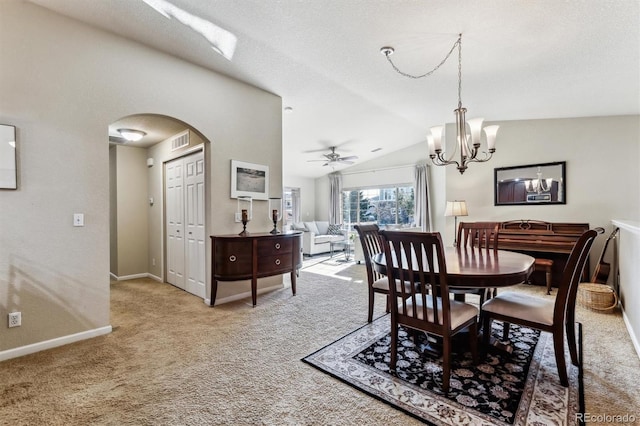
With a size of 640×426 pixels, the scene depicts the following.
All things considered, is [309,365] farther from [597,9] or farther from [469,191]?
[469,191]

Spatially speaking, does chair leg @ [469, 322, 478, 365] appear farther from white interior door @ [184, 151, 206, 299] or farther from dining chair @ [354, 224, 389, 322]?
white interior door @ [184, 151, 206, 299]

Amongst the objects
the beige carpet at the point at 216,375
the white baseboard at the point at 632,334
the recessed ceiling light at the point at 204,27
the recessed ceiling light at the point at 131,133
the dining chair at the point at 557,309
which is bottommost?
the beige carpet at the point at 216,375

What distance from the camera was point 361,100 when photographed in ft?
14.8

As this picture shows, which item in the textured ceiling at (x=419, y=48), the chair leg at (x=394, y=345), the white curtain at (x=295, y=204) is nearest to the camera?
the chair leg at (x=394, y=345)

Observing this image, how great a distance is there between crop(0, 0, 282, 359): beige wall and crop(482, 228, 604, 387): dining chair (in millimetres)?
3289

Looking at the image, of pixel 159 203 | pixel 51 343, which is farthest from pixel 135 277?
pixel 51 343

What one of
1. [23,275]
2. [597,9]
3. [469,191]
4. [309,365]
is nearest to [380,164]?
[469,191]

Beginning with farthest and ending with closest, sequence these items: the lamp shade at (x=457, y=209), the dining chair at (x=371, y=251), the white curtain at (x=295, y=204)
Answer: the white curtain at (x=295, y=204) < the lamp shade at (x=457, y=209) < the dining chair at (x=371, y=251)

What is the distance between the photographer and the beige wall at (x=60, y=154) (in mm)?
2279

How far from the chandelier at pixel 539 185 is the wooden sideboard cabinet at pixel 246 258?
3847mm

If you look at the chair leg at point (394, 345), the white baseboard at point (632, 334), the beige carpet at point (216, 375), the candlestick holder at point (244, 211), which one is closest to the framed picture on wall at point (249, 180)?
the candlestick holder at point (244, 211)

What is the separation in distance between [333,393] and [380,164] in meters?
7.14

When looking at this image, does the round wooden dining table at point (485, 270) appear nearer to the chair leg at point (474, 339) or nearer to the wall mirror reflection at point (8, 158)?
the chair leg at point (474, 339)

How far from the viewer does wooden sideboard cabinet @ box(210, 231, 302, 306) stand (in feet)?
10.8
